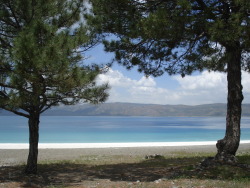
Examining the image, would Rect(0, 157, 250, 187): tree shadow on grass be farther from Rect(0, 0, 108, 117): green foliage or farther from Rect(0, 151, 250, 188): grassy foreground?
Rect(0, 0, 108, 117): green foliage

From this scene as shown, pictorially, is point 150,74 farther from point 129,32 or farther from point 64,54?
point 64,54

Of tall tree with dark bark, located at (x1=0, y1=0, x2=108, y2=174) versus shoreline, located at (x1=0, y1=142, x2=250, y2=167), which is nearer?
tall tree with dark bark, located at (x1=0, y1=0, x2=108, y2=174)

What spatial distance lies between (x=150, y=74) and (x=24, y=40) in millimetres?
5163

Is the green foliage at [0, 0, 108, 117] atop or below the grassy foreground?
atop

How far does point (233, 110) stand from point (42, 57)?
5.80m

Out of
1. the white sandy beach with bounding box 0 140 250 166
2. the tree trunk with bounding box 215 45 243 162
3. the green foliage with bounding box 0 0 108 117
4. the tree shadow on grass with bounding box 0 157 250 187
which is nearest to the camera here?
the green foliage with bounding box 0 0 108 117

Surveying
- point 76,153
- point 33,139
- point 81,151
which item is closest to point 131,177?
point 33,139

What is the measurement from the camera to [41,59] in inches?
253

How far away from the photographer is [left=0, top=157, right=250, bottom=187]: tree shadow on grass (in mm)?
7500

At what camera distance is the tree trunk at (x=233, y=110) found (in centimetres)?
865

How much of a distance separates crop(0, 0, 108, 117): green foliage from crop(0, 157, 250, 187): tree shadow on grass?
2.02 meters

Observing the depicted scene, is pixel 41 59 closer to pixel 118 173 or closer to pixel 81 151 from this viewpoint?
pixel 118 173

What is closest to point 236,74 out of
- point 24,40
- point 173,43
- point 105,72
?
point 173,43

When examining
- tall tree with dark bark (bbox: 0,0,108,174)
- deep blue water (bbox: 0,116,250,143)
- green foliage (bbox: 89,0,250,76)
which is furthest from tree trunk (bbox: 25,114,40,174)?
deep blue water (bbox: 0,116,250,143)
